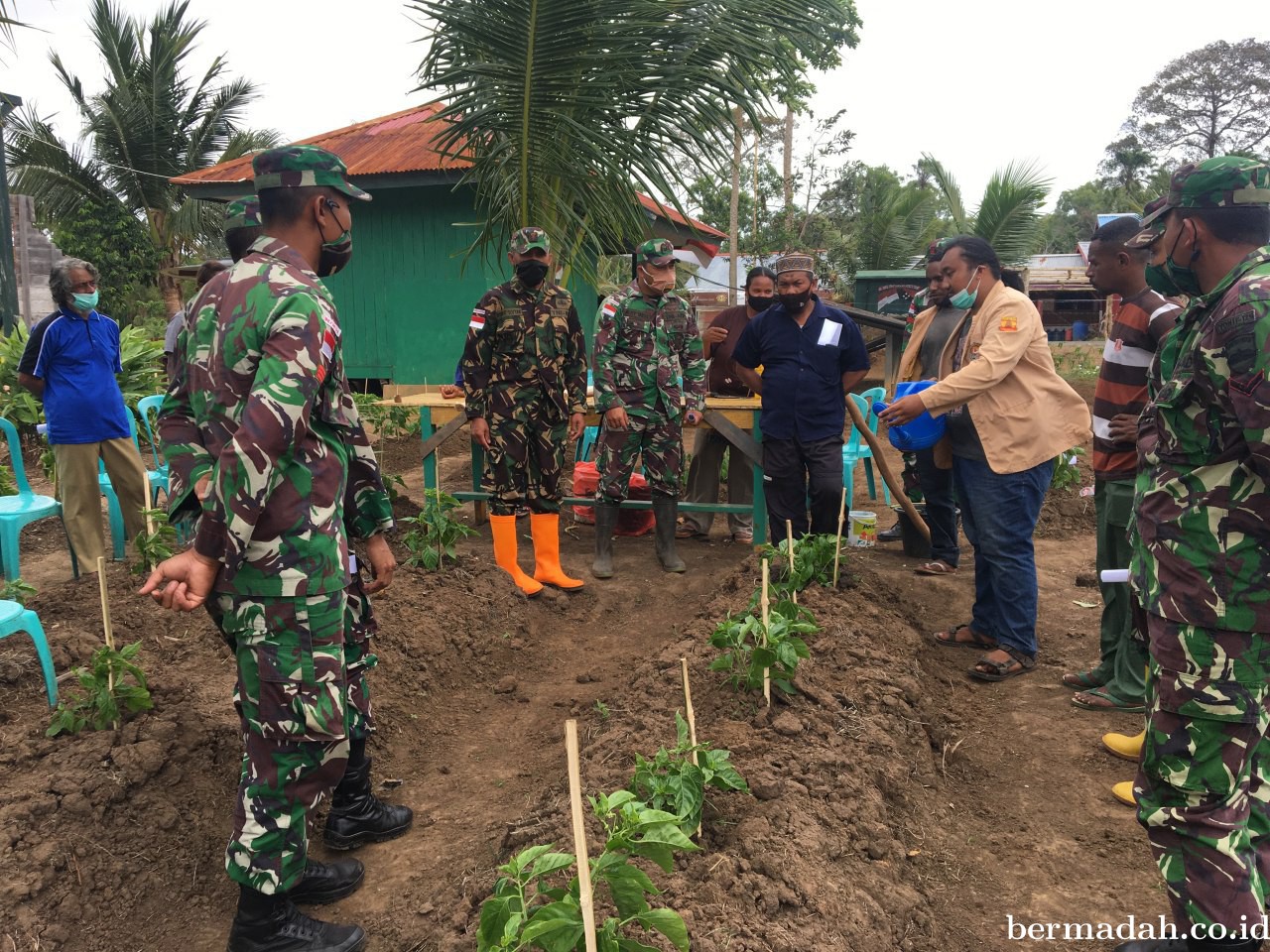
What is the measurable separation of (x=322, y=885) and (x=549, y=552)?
329 centimetres

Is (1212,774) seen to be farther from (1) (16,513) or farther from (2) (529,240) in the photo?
(1) (16,513)

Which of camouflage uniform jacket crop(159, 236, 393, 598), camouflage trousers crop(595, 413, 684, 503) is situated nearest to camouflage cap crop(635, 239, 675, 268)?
camouflage trousers crop(595, 413, 684, 503)

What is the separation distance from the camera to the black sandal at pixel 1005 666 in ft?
14.9

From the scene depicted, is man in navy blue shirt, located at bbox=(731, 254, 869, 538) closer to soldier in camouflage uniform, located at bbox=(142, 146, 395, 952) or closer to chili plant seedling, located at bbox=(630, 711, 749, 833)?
chili plant seedling, located at bbox=(630, 711, 749, 833)

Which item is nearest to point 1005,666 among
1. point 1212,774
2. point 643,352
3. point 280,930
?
point 1212,774

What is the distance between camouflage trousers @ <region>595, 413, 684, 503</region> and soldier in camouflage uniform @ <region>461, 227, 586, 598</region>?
1.35 ft

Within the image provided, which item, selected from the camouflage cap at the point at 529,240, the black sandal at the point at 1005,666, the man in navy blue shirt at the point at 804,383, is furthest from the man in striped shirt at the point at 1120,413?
the camouflage cap at the point at 529,240

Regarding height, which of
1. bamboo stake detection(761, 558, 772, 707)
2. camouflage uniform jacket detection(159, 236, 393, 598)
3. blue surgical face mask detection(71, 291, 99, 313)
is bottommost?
bamboo stake detection(761, 558, 772, 707)

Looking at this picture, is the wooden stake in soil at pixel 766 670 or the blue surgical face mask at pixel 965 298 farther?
the blue surgical face mask at pixel 965 298

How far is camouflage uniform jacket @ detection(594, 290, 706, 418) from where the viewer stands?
6.15 meters

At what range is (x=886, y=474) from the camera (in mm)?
6242

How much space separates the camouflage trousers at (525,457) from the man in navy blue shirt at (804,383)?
1.36m

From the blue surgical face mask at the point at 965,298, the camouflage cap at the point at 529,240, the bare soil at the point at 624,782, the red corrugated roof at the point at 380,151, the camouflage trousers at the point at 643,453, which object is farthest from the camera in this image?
the red corrugated roof at the point at 380,151

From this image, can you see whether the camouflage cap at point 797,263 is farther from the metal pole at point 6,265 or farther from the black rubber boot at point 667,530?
the metal pole at point 6,265
